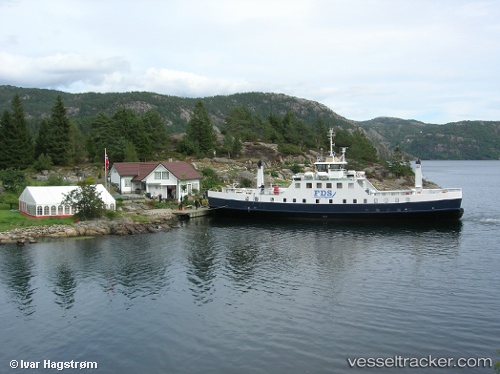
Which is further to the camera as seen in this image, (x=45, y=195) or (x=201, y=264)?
(x=45, y=195)

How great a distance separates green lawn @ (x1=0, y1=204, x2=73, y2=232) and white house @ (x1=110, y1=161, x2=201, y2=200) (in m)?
18.0

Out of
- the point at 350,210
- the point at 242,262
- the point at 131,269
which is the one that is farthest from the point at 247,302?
the point at 350,210

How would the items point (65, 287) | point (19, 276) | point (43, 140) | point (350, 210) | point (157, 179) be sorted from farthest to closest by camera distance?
Result: 1. point (43, 140)
2. point (157, 179)
3. point (350, 210)
4. point (19, 276)
5. point (65, 287)

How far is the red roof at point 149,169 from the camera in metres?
65.1

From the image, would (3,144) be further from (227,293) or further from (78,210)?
(227,293)

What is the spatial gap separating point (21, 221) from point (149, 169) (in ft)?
79.6

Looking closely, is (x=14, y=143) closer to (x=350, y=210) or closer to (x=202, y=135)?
(x=202, y=135)

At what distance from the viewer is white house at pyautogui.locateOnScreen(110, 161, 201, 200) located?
213 ft

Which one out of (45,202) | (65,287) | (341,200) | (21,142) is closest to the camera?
(65,287)

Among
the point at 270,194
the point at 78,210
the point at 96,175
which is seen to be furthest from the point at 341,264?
the point at 96,175

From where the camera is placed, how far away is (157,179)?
65.4m

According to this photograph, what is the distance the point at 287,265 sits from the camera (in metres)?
35.4

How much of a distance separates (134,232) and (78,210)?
756 centimetres

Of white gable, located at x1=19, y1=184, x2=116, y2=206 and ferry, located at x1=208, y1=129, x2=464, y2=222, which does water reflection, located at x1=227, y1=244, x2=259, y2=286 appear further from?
white gable, located at x1=19, y1=184, x2=116, y2=206
